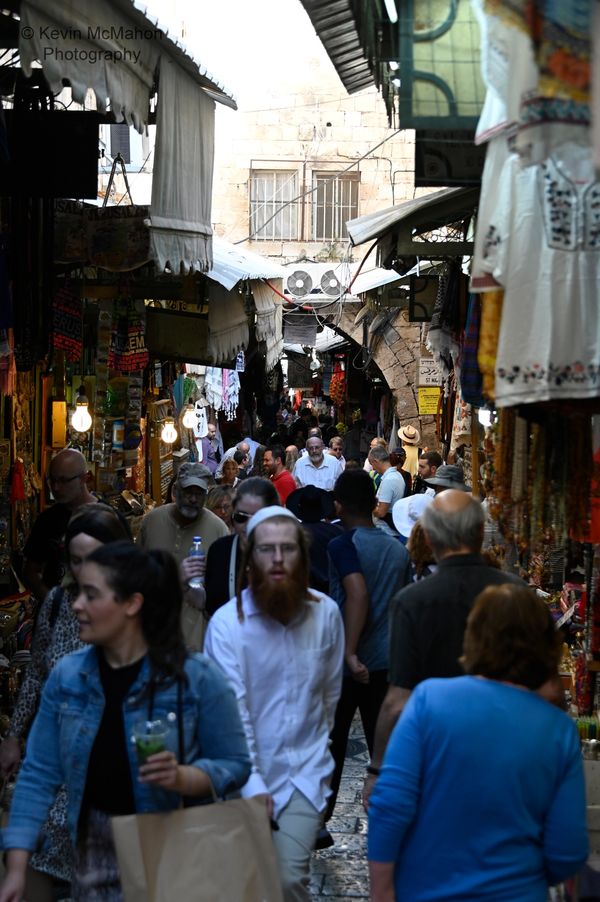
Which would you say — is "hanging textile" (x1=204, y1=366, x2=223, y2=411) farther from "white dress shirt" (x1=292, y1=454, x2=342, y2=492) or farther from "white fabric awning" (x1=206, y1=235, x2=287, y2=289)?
"white fabric awning" (x1=206, y1=235, x2=287, y2=289)

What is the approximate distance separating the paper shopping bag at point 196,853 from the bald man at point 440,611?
1.11 metres

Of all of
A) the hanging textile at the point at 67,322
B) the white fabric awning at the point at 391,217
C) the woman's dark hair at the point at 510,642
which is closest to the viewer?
the woman's dark hair at the point at 510,642

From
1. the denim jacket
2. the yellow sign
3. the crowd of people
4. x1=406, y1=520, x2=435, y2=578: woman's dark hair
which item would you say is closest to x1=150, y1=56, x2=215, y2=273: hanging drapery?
x1=406, y1=520, x2=435, y2=578: woman's dark hair

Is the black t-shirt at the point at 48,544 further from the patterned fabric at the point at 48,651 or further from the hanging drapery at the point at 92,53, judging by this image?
the hanging drapery at the point at 92,53

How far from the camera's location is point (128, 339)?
11.9 metres

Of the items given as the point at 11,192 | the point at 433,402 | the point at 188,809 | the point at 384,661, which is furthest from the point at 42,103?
the point at 433,402

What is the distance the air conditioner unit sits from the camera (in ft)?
79.0

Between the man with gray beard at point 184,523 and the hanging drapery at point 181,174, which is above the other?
the hanging drapery at point 181,174

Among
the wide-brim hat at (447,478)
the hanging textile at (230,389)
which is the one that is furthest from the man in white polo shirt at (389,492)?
the hanging textile at (230,389)

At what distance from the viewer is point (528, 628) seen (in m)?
3.27

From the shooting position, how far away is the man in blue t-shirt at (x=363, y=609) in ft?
19.5

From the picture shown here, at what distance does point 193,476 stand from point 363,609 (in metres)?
1.93

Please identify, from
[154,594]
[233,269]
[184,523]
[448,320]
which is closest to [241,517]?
[184,523]

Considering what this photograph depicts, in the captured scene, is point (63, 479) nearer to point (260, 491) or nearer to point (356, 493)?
point (260, 491)
